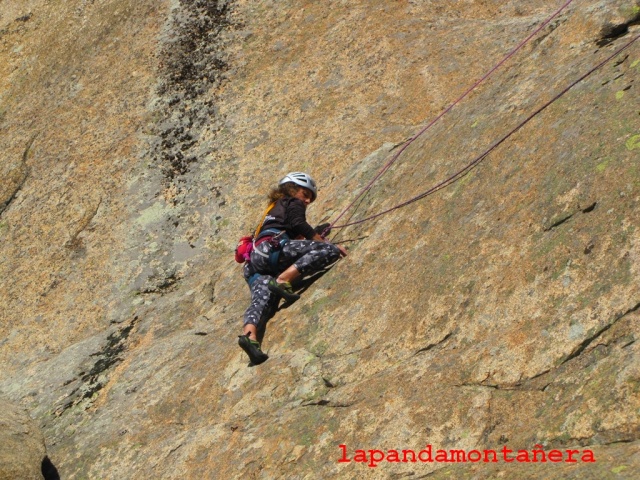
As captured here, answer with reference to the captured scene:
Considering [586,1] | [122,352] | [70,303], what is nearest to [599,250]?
[586,1]

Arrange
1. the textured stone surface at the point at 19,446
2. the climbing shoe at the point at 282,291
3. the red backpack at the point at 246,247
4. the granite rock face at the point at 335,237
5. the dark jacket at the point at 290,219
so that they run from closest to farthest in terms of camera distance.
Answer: the granite rock face at the point at 335,237, the textured stone surface at the point at 19,446, the climbing shoe at the point at 282,291, the dark jacket at the point at 290,219, the red backpack at the point at 246,247

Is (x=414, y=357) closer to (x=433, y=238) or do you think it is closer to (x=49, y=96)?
(x=433, y=238)

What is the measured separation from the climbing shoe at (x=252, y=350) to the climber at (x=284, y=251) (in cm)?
42

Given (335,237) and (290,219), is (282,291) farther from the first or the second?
(335,237)

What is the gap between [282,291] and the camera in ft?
36.0

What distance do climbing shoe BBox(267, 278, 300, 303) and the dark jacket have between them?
2.69 feet

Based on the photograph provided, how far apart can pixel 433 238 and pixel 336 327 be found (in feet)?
5.22

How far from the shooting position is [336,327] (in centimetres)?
975

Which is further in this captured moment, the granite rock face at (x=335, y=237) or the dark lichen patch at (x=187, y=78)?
the dark lichen patch at (x=187, y=78)

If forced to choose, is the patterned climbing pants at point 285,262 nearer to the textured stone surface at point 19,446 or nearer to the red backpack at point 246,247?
the red backpack at point 246,247

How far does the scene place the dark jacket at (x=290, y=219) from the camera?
1143 centimetres

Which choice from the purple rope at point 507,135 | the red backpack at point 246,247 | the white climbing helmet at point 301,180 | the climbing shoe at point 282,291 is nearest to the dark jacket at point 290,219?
the red backpack at point 246,247

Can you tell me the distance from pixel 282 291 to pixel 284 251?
651 millimetres

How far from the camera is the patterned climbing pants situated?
11.0 meters
